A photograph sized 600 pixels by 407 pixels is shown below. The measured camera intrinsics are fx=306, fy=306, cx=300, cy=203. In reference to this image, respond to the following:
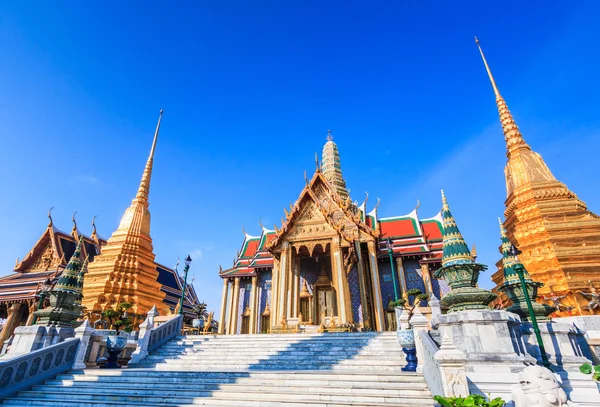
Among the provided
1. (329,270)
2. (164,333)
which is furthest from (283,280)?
(164,333)

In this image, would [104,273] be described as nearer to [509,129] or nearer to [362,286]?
[362,286]

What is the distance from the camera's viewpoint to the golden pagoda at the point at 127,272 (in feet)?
66.4

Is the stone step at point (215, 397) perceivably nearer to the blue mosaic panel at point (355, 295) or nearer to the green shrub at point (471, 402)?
the green shrub at point (471, 402)

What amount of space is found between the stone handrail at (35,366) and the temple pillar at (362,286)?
38.1 feet

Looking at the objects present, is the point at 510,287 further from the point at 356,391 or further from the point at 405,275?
the point at 405,275

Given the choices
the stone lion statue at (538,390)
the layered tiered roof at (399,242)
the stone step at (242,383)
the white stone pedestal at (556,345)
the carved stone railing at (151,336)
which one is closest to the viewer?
the stone lion statue at (538,390)

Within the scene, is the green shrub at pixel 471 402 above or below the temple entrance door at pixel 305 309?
below

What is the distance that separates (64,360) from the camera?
8.16 meters

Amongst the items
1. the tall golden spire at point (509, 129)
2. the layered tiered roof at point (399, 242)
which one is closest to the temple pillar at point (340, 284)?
the layered tiered roof at point (399, 242)

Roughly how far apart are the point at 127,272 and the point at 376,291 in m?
17.4

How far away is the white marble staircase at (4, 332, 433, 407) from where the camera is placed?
18.2 feet

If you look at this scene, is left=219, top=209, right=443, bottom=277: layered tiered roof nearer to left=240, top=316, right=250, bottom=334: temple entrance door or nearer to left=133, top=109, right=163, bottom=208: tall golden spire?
left=240, top=316, right=250, bottom=334: temple entrance door

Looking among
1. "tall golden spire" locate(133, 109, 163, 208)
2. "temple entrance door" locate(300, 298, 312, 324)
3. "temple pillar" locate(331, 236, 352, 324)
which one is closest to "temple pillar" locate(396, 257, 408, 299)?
"temple pillar" locate(331, 236, 352, 324)

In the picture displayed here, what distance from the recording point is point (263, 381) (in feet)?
20.6
